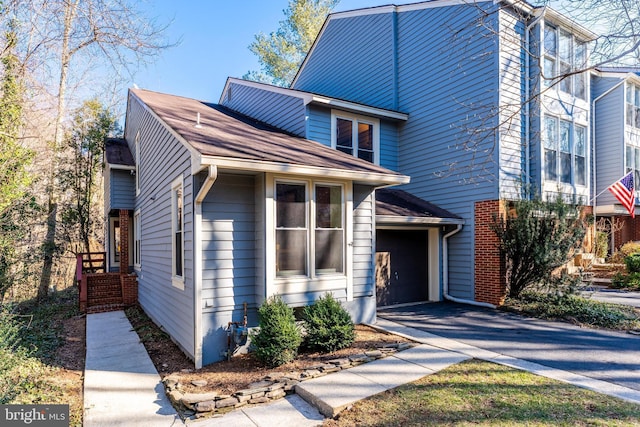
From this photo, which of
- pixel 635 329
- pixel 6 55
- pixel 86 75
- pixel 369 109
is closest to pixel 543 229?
pixel 635 329

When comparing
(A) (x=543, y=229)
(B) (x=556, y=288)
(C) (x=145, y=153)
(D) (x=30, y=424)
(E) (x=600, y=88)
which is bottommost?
(D) (x=30, y=424)

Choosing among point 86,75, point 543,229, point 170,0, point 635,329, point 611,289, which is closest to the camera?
point 635,329

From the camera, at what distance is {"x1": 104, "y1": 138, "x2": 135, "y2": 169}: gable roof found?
1160 centimetres

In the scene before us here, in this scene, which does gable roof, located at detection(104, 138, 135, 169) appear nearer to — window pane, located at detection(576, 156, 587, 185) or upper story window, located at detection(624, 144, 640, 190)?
window pane, located at detection(576, 156, 587, 185)

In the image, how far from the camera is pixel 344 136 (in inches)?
413

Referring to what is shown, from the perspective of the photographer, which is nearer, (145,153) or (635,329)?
(635,329)

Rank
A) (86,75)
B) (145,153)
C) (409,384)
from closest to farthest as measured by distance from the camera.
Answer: (409,384)
(145,153)
(86,75)

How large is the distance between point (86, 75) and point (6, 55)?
732cm

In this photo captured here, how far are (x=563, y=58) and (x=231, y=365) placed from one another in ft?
38.7

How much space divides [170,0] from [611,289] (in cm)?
1555

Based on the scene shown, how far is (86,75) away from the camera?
13.6 meters

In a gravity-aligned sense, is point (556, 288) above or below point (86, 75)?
below

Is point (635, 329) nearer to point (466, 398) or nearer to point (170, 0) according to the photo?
point (466, 398)

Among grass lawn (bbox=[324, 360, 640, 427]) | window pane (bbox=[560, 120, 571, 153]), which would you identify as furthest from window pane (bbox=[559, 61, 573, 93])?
grass lawn (bbox=[324, 360, 640, 427])
